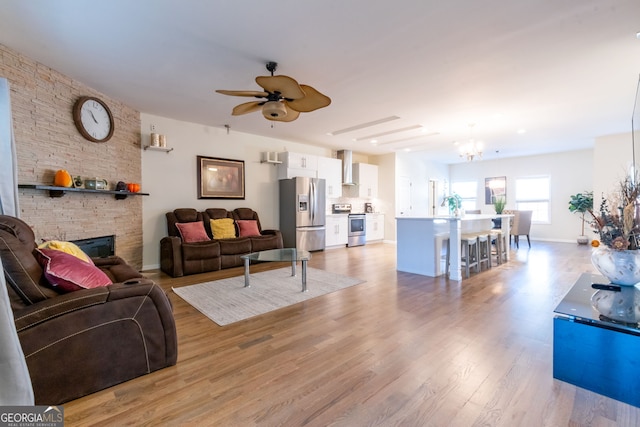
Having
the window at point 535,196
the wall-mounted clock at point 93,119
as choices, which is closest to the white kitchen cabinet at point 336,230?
the wall-mounted clock at point 93,119

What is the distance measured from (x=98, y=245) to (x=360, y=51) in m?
4.28

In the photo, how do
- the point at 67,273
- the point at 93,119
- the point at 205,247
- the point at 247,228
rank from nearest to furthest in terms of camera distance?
the point at 67,273
the point at 93,119
the point at 205,247
the point at 247,228

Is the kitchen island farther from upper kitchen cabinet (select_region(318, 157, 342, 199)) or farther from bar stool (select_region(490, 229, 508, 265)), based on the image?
upper kitchen cabinet (select_region(318, 157, 342, 199))

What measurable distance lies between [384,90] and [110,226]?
450 centimetres

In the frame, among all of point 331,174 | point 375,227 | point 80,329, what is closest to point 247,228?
point 331,174

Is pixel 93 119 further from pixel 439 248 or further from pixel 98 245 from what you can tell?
pixel 439 248

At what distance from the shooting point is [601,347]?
65.3 inches

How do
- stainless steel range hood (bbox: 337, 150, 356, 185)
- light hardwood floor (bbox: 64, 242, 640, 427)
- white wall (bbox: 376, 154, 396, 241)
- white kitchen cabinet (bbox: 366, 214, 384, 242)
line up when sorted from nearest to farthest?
light hardwood floor (bbox: 64, 242, 640, 427), stainless steel range hood (bbox: 337, 150, 356, 185), white kitchen cabinet (bbox: 366, 214, 384, 242), white wall (bbox: 376, 154, 396, 241)

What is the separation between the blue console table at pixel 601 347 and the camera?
1.57m

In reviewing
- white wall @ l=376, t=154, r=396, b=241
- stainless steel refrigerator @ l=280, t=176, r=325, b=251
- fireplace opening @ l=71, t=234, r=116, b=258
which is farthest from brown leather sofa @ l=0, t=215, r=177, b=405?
white wall @ l=376, t=154, r=396, b=241

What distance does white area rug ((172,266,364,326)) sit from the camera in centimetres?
296

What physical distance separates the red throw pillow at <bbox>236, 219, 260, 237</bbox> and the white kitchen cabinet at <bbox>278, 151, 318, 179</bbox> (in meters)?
1.46

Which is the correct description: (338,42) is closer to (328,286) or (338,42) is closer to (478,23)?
(478,23)

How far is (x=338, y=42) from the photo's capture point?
2.68 meters
